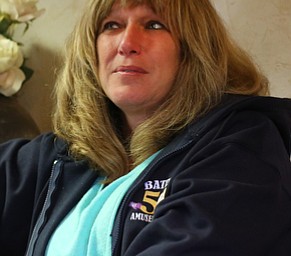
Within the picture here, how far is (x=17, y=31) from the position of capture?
141 centimetres

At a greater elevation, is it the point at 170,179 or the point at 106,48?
the point at 106,48

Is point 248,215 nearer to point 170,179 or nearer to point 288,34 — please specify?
point 170,179

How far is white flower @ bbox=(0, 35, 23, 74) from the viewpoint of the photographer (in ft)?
3.98

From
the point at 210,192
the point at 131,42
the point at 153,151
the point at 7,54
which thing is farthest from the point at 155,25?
the point at 7,54

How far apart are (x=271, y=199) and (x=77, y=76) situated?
44 centimetres

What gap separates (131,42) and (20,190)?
1.05 ft

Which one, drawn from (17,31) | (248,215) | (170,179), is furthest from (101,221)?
(17,31)

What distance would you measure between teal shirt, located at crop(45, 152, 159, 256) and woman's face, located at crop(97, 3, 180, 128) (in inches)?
3.9

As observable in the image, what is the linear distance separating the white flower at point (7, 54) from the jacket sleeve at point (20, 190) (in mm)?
286

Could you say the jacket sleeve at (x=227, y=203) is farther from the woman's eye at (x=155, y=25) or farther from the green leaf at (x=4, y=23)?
the green leaf at (x=4, y=23)

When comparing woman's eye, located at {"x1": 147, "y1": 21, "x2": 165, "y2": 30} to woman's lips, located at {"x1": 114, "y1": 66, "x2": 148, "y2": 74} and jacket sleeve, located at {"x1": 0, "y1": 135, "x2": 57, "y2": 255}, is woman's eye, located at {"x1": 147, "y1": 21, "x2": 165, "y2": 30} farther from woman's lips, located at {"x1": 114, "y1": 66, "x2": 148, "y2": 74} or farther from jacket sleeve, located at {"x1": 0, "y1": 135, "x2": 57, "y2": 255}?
jacket sleeve, located at {"x1": 0, "y1": 135, "x2": 57, "y2": 255}

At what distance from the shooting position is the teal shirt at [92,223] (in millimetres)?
809

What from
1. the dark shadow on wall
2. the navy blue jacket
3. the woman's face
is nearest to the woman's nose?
the woman's face

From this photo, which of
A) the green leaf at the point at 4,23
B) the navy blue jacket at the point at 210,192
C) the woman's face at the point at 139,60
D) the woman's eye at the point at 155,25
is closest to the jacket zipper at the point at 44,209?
the navy blue jacket at the point at 210,192
